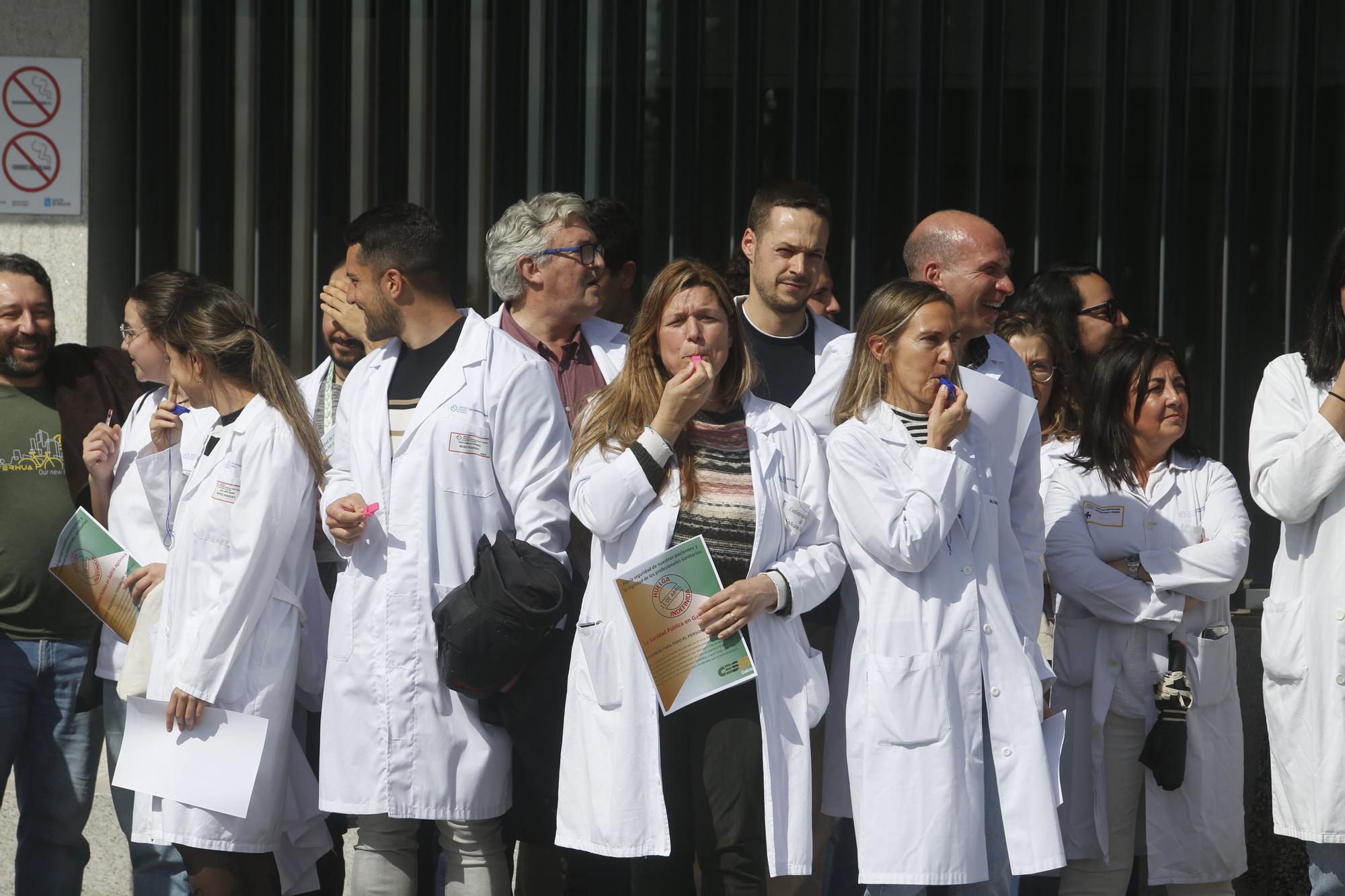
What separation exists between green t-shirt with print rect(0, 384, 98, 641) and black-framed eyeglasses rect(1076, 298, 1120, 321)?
3358 mm

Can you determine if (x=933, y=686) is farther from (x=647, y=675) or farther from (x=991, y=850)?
(x=647, y=675)

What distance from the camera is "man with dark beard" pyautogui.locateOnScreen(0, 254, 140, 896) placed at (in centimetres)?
445

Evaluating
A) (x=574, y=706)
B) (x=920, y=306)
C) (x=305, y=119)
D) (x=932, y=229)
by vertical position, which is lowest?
(x=574, y=706)

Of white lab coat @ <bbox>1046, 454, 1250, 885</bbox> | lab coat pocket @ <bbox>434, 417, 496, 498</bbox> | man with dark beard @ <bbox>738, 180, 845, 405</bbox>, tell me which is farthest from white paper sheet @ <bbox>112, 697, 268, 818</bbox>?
white lab coat @ <bbox>1046, 454, 1250, 885</bbox>

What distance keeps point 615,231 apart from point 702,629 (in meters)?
1.90

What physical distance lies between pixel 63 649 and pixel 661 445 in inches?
81.9

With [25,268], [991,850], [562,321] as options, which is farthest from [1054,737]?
[25,268]

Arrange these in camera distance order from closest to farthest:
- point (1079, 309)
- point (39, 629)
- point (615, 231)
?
point (39, 629)
point (615, 231)
point (1079, 309)

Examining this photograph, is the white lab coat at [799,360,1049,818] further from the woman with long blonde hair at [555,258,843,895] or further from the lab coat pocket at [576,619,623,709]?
the lab coat pocket at [576,619,623,709]

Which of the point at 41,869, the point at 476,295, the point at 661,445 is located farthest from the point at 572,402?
the point at 41,869

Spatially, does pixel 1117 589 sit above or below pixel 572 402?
below

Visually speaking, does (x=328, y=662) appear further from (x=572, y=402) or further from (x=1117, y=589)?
(x=1117, y=589)

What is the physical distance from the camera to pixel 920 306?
12.5 feet

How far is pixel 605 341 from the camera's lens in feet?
15.6
